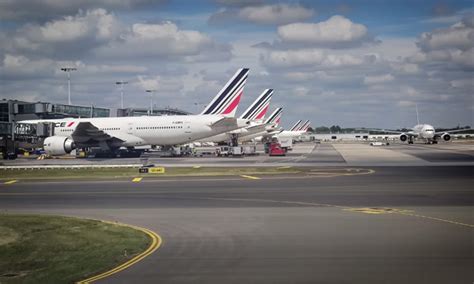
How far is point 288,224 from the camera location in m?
20.8

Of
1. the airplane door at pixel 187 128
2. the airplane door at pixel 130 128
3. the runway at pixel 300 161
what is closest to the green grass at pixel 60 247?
the runway at pixel 300 161

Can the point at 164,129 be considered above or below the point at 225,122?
below

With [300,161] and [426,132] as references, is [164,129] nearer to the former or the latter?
[300,161]

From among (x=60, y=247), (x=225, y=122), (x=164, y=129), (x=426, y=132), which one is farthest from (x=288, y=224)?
(x=426, y=132)

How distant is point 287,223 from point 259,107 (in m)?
90.5

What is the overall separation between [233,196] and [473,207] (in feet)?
42.0

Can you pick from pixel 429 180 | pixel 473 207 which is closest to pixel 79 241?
pixel 473 207

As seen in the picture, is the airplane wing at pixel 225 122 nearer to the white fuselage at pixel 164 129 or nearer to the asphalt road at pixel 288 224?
A: the white fuselage at pixel 164 129

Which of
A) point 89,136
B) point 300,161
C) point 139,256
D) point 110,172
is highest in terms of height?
point 89,136

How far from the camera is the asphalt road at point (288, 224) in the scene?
44.8ft

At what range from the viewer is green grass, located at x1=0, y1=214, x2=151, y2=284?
14.0 meters

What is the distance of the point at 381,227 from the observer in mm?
19703

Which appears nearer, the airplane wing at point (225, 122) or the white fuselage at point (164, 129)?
the airplane wing at point (225, 122)

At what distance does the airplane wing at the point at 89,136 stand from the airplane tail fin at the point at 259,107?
130ft
